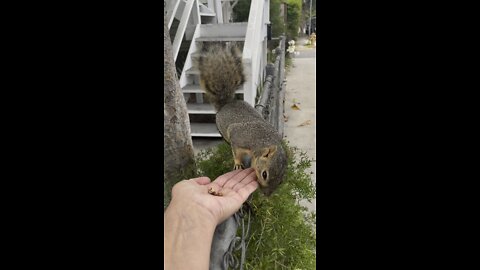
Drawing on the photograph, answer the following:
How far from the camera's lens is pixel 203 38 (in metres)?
1.44

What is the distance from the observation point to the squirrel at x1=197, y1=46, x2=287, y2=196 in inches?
42.8

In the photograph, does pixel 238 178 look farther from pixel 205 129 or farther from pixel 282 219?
pixel 205 129

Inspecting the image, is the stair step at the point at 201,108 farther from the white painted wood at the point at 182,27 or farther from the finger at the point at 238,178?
the finger at the point at 238,178

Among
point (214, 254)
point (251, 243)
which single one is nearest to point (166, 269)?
point (214, 254)

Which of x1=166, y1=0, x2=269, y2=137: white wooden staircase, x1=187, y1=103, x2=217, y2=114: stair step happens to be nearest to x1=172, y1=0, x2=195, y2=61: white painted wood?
Answer: x1=166, y1=0, x2=269, y2=137: white wooden staircase

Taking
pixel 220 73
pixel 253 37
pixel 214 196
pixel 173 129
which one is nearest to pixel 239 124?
pixel 220 73

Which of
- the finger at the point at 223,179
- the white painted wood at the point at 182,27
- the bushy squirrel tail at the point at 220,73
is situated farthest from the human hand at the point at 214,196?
the white painted wood at the point at 182,27

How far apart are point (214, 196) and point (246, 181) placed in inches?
6.9

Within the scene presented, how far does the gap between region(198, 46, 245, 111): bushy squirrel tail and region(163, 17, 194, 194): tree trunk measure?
216 mm

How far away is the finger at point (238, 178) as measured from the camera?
101 centimetres

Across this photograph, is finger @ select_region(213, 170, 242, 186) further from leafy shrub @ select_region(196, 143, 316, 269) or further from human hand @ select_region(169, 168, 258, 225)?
leafy shrub @ select_region(196, 143, 316, 269)

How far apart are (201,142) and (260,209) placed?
0.42 metres

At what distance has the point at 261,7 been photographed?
1.66 meters
